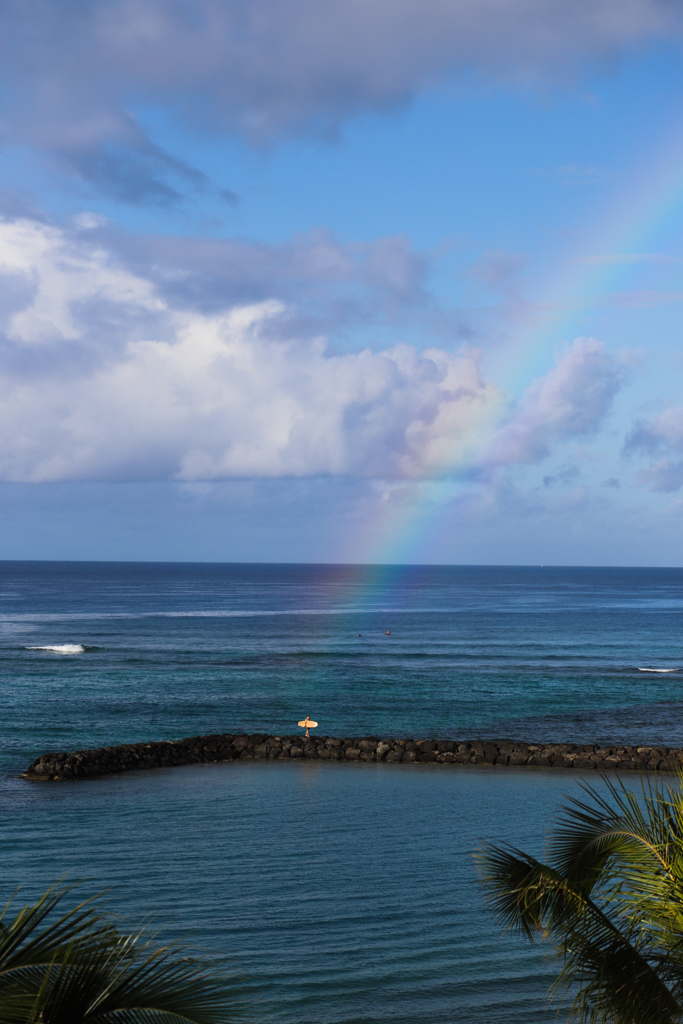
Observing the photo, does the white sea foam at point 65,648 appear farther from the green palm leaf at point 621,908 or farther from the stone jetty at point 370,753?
the green palm leaf at point 621,908

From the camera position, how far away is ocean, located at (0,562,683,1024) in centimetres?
1329

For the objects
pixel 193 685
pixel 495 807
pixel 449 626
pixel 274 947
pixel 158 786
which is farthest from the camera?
pixel 449 626

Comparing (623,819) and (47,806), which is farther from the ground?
(623,819)

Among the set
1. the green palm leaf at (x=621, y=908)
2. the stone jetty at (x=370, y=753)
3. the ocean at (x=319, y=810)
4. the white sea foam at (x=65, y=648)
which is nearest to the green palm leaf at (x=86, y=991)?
the ocean at (x=319, y=810)

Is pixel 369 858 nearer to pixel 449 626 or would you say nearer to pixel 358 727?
pixel 358 727

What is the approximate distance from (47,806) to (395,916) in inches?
483

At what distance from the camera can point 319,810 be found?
23.3 metres

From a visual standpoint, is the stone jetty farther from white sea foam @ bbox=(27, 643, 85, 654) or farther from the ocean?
white sea foam @ bbox=(27, 643, 85, 654)

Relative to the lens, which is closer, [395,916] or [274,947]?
[274,947]

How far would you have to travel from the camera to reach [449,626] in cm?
9750

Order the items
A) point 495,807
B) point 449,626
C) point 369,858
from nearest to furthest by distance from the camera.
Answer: point 369,858 → point 495,807 → point 449,626

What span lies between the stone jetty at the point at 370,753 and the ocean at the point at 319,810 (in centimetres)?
125

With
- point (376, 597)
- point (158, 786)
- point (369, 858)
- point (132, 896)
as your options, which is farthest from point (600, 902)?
point (376, 597)

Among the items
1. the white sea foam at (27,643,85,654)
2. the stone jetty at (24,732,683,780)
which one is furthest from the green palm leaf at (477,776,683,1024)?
the white sea foam at (27,643,85,654)
